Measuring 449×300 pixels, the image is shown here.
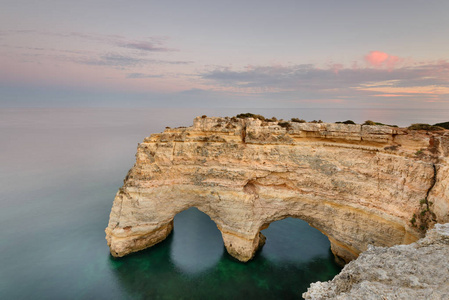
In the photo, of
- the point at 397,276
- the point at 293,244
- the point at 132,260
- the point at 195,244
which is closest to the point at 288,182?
the point at 293,244

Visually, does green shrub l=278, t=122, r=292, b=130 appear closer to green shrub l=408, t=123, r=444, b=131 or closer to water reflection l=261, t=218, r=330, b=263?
green shrub l=408, t=123, r=444, b=131

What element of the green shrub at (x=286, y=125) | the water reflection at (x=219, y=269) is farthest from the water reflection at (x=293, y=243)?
the green shrub at (x=286, y=125)

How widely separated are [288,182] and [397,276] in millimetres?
8995

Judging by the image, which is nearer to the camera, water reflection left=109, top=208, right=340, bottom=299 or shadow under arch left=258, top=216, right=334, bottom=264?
water reflection left=109, top=208, right=340, bottom=299

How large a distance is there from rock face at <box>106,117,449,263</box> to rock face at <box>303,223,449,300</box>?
4.61 m

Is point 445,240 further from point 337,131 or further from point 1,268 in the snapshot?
point 1,268

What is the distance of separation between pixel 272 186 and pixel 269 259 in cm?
596

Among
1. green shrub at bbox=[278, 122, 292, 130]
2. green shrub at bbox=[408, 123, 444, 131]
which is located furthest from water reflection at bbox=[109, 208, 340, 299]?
green shrub at bbox=[408, 123, 444, 131]

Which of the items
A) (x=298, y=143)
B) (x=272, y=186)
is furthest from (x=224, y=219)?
(x=298, y=143)

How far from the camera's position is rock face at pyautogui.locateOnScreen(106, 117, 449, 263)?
10.8 metres

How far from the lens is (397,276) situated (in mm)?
5516

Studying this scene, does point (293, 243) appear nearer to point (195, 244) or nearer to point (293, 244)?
point (293, 244)

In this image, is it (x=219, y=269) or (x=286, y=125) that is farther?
(x=219, y=269)

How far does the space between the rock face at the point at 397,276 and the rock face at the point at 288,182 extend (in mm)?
4609
